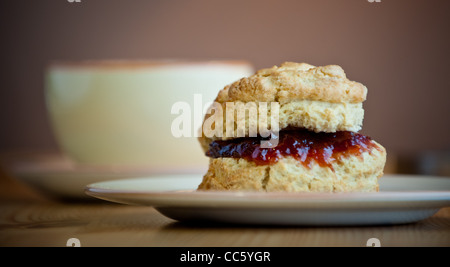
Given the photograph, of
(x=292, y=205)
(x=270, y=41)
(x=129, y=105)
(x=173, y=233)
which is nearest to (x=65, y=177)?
(x=129, y=105)

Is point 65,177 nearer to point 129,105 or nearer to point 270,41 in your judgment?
point 129,105

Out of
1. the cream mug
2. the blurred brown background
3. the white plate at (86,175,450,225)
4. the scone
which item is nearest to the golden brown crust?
the scone

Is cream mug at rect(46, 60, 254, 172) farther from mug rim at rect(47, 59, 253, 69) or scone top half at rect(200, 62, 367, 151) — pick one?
scone top half at rect(200, 62, 367, 151)

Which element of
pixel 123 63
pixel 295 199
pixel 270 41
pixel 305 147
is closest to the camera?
pixel 295 199

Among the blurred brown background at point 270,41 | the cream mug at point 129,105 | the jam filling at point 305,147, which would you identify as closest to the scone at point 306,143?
the jam filling at point 305,147
